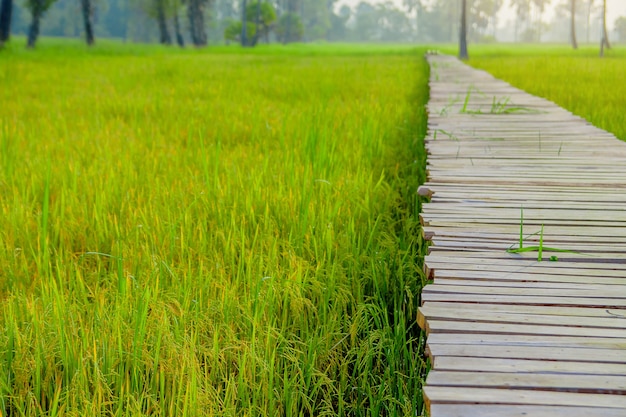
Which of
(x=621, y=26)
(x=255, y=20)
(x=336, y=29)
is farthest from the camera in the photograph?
(x=621, y=26)

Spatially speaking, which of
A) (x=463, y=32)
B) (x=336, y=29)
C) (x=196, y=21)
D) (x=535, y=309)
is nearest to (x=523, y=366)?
(x=535, y=309)

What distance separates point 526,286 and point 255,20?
48346 mm

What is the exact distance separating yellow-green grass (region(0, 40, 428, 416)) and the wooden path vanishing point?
204 mm

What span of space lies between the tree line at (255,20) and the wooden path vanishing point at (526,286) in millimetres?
17123

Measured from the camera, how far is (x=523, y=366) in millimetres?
1225

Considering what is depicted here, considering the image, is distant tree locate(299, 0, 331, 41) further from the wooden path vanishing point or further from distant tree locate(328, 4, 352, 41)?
the wooden path vanishing point

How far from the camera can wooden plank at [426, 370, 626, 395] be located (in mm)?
1148

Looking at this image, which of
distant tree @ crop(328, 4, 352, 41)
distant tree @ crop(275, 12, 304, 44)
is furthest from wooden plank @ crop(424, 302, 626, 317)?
distant tree @ crop(328, 4, 352, 41)

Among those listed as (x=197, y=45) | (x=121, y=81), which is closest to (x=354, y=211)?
(x=121, y=81)

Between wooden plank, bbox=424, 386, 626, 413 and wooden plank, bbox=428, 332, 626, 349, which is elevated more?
wooden plank, bbox=428, 332, 626, 349

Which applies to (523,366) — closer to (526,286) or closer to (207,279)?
(526,286)

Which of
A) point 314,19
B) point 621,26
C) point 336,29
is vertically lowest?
point 314,19

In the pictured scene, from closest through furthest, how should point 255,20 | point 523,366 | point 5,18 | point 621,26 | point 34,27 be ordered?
point 523,366 → point 5,18 → point 34,27 → point 255,20 → point 621,26

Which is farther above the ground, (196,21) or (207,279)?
(196,21)
